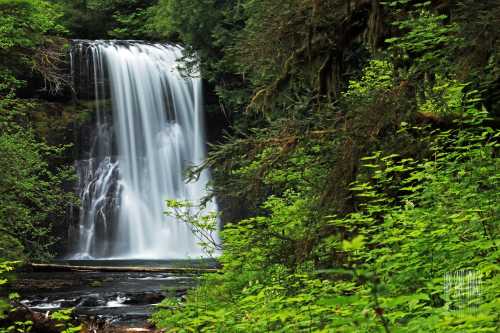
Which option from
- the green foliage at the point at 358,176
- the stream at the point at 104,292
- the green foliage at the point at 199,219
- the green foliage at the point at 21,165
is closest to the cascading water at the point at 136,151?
the green foliage at the point at 21,165

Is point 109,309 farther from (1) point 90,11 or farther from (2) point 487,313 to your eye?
(1) point 90,11

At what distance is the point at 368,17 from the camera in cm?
768

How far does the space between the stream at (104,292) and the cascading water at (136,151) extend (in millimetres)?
6958

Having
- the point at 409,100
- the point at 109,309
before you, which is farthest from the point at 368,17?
the point at 109,309

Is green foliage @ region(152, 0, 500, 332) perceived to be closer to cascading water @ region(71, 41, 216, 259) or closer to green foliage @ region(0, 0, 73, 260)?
green foliage @ region(0, 0, 73, 260)

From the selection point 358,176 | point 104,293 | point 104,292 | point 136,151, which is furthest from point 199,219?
point 136,151

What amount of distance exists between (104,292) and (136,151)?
12.5 m

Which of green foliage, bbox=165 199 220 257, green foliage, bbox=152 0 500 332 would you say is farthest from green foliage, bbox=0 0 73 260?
green foliage, bbox=152 0 500 332

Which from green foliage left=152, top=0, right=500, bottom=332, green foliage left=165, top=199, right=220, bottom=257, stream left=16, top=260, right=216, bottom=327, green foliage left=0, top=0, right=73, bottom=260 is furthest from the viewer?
green foliage left=0, top=0, right=73, bottom=260

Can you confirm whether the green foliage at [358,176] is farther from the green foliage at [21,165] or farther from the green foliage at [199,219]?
the green foliage at [21,165]

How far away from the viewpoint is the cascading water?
23344 millimetres

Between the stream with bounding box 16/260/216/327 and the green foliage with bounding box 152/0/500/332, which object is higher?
the green foliage with bounding box 152/0/500/332

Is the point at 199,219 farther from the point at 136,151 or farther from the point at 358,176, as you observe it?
the point at 136,151

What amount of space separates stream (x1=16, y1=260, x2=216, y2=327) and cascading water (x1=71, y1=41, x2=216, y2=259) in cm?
696
